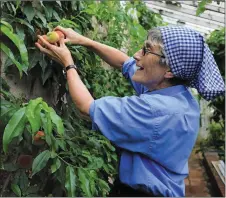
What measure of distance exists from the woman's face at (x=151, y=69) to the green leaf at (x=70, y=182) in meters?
0.48

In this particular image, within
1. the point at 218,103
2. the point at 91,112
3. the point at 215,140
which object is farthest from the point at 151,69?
the point at 215,140

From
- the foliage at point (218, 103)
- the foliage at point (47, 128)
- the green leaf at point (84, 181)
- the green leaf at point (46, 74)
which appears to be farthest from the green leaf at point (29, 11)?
the foliage at point (218, 103)

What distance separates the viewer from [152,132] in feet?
5.08

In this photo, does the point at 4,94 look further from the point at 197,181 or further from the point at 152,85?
the point at 197,181

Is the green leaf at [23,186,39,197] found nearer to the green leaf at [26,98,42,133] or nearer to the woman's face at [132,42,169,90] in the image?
the green leaf at [26,98,42,133]

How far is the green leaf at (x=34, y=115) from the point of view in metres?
1.21

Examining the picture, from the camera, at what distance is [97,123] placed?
60.6 inches

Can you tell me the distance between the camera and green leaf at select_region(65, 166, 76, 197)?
4.83 ft

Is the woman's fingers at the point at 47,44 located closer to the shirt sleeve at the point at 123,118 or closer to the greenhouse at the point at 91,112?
the greenhouse at the point at 91,112

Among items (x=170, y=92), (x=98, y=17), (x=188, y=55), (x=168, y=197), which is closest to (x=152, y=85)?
(x=170, y=92)

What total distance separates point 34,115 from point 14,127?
0.07 metres

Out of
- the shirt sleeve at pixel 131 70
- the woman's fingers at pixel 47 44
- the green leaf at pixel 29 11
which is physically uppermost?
the green leaf at pixel 29 11

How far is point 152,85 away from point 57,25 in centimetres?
50

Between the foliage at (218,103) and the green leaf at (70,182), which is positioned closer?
the green leaf at (70,182)
